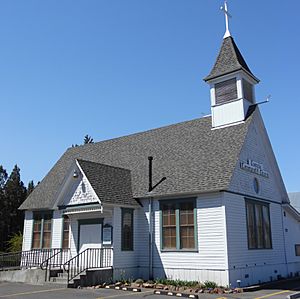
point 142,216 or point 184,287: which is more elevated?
point 142,216

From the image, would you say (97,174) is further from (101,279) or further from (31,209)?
(31,209)

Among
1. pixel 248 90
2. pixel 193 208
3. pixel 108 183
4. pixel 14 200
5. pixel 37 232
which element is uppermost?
pixel 248 90

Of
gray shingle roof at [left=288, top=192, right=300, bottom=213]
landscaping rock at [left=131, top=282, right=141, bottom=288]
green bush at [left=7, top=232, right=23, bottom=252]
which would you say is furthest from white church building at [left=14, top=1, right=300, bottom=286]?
gray shingle roof at [left=288, top=192, right=300, bottom=213]

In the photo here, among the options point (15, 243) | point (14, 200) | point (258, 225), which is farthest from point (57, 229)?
point (14, 200)

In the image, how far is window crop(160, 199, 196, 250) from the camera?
60.5 ft

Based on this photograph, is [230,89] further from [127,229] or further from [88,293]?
[88,293]

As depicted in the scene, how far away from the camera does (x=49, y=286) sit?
17.3 m

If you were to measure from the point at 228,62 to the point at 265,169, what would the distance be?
21.9 feet

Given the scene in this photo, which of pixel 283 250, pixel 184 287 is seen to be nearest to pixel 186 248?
pixel 184 287

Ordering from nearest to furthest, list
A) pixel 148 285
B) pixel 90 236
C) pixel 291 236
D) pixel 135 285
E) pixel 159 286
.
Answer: pixel 159 286, pixel 148 285, pixel 135 285, pixel 90 236, pixel 291 236

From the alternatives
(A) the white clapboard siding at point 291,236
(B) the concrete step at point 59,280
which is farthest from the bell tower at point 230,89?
(B) the concrete step at point 59,280

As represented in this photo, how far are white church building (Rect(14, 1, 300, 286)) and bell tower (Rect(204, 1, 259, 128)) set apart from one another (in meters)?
0.06

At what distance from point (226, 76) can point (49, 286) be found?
14563mm

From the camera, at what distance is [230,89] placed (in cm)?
2186
